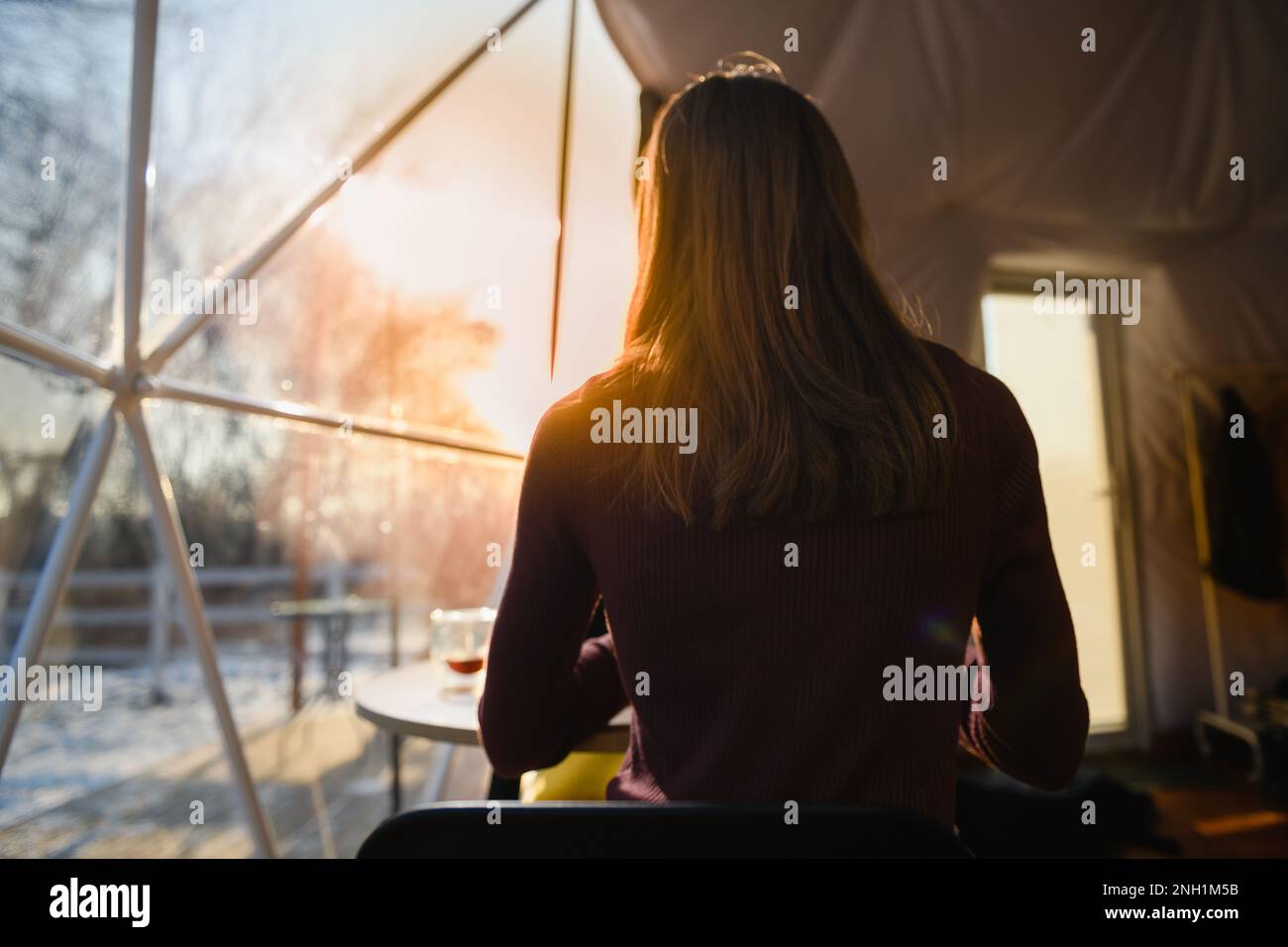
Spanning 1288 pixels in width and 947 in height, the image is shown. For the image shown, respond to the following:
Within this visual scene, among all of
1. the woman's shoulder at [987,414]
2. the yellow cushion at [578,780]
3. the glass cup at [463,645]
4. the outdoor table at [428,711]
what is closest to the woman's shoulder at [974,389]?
the woman's shoulder at [987,414]

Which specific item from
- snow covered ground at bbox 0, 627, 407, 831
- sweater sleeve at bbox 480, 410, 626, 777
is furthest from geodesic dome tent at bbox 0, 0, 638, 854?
sweater sleeve at bbox 480, 410, 626, 777

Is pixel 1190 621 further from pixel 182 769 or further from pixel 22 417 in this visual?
pixel 22 417

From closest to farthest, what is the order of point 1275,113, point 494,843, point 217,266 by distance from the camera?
point 494,843 < point 217,266 < point 1275,113

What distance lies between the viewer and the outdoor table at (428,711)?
101 centimetres

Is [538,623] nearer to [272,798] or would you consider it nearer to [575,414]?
[575,414]

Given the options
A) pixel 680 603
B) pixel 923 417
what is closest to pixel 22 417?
pixel 680 603

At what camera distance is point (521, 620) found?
2.27ft

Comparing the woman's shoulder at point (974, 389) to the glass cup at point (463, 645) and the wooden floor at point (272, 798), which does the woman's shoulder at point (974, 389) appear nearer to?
the glass cup at point (463, 645)

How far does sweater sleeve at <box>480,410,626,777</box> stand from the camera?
68 cm

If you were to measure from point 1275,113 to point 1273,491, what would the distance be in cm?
161

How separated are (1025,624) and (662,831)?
1.51ft

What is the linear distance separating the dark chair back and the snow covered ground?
132cm

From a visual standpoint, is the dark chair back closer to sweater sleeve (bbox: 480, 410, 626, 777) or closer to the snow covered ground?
sweater sleeve (bbox: 480, 410, 626, 777)
